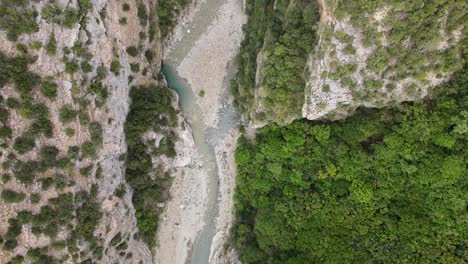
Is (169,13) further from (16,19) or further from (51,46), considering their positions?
(16,19)

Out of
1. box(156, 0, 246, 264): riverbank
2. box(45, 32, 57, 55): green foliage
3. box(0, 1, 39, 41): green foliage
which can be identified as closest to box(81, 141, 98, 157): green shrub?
box(45, 32, 57, 55): green foliage

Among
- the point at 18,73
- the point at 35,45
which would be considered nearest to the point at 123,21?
the point at 35,45

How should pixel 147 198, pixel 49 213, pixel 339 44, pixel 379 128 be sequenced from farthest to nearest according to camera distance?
pixel 147 198 → pixel 379 128 → pixel 49 213 → pixel 339 44

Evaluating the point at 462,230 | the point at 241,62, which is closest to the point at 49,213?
the point at 241,62

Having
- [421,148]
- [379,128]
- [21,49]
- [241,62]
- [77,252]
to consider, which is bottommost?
[77,252]

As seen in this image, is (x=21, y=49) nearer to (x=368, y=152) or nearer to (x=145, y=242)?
(x=145, y=242)

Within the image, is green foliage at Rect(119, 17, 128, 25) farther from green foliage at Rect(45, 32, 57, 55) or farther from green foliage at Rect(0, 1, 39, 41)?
green foliage at Rect(0, 1, 39, 41)

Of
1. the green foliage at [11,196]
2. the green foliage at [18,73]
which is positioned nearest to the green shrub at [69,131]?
the green foliage at [18,73]
